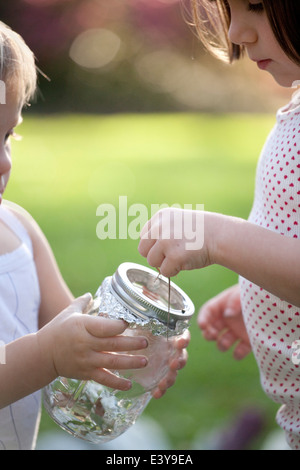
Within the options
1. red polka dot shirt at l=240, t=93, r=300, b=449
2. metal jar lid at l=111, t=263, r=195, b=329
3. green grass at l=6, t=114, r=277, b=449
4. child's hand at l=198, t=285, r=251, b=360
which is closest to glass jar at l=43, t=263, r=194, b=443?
metal jar lid at l=111, t=263, r=195, b=329

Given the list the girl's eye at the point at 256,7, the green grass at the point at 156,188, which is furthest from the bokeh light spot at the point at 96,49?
the girl's eye at the point at 256,7

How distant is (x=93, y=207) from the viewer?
2.94 m

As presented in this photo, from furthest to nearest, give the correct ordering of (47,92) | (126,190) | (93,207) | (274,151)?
(47,92) → (126,190) → (93,207) → (274,151)

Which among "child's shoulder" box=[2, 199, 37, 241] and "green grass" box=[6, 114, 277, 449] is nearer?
"child's shoulder" box=[2, 199, 37, 241]

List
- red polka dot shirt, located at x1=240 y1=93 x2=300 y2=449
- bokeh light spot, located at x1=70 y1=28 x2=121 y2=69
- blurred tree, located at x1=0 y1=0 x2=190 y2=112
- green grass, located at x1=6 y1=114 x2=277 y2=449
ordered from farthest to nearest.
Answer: bokeh light spot, located at x1=70 y1=28 x2=121 y2=69
blurred tree, located at x1=0 y1=0 x2=190 y2=112
green grass, located at x1=6 y1=114 x2=277 y2=449
red polka dot shirt, located at x1=240 y1=93 x2=300 y2=449

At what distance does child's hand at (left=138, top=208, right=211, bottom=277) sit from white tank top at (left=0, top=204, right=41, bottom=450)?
0.23 m

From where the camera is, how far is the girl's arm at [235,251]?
0.73m

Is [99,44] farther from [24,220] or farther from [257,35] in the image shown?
[257,35]

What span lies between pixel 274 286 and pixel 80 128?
12.7 ft

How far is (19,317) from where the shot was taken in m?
0.91

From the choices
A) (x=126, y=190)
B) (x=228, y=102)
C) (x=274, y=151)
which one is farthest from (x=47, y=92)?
(x=274, y=151)

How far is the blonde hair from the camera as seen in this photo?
846 millimetres

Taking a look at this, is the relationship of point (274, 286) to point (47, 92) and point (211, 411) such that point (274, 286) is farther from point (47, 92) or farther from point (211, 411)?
point (47, 92)

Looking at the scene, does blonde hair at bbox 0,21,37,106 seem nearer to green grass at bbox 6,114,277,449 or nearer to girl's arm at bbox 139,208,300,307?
girl's arm at bbox 139,208,300,307
